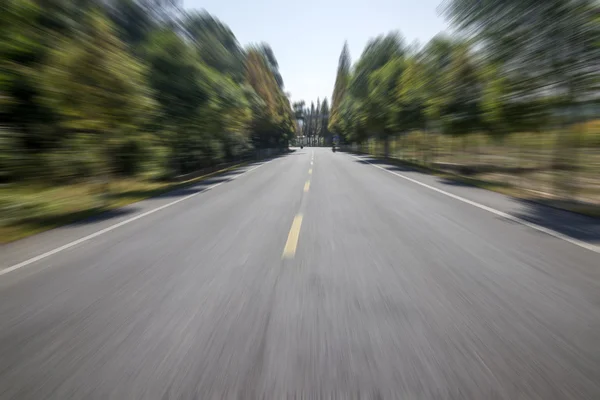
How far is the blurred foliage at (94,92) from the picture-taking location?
8.30 metres

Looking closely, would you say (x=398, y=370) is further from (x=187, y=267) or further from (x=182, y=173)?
(x=182, y=173)

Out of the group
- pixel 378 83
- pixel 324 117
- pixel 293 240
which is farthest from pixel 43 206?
pixel 324 117

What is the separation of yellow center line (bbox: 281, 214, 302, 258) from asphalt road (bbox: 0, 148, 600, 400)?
0.12 feet

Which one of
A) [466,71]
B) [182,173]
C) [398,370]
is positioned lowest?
[182,173]

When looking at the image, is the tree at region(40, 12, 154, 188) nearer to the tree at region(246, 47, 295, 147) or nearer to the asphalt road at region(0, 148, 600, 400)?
the asphalt road at region(0, 148, 600, 400)

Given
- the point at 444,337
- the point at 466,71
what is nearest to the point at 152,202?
the point at 444,337

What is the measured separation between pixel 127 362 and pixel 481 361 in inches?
100

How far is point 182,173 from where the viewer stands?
71.4 feet

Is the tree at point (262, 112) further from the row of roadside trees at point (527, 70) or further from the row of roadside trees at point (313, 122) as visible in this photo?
the row of roadside trees at point (313, 122)

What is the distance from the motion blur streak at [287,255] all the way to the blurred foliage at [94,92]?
0.07 metres

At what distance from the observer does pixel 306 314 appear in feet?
9.86

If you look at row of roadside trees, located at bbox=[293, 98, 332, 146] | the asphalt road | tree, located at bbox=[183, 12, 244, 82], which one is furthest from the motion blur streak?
row of roadside trees, located at bbox=[293, 98, 332, 146]

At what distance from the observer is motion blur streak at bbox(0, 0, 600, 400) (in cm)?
225

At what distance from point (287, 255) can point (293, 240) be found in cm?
78
